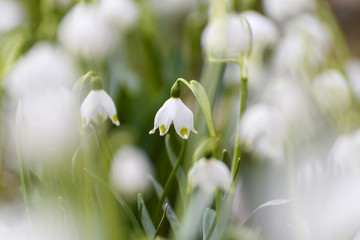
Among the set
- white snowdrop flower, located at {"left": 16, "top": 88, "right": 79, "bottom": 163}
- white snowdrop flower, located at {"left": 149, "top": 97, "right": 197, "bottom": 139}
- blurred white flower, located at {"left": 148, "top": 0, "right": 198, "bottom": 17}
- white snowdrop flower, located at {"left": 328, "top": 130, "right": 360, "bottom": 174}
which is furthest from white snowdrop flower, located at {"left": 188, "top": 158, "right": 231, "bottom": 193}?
blurred white flower, located at {"left": 148, "top": 0, "right": 198, "bottom": 17}

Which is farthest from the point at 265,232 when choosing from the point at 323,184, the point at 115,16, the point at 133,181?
the point at 115,16

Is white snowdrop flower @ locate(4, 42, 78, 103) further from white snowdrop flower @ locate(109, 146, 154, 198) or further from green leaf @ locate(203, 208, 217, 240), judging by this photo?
green leaf @ locate(203, 208, 217, 240)

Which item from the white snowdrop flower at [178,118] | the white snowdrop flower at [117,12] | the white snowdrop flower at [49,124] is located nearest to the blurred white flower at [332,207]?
the white snowdrop flower at [178,118]

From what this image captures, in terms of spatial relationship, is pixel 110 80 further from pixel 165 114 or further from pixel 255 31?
pixel 165 114

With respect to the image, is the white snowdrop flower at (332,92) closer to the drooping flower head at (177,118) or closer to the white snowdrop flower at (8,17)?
the drooping flower head at (177,118)

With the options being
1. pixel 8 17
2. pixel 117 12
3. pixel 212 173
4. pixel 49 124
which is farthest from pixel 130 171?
pixel 8 17

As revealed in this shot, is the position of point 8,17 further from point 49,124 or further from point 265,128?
point 265,128

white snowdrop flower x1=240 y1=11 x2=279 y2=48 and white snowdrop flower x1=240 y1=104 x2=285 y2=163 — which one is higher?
white snowdrop flower x1=240 y1=11 x2=279 y2=48
